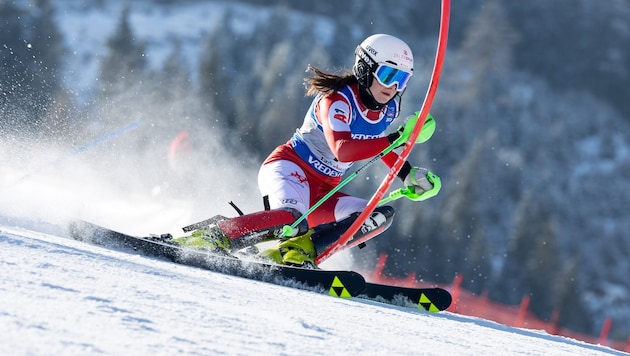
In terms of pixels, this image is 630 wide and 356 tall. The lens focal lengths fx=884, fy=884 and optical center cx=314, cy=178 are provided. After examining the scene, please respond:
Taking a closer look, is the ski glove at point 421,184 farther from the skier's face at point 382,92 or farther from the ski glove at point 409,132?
the skier's face at point 382,92

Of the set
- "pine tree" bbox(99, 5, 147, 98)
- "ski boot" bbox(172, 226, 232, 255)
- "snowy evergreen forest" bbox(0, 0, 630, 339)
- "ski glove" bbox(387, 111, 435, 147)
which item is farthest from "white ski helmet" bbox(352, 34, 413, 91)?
"pine tree" bbox(99, 5, 147, 98)

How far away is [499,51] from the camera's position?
113875mm

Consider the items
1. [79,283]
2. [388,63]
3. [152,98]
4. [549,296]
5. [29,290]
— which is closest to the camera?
[29,290]

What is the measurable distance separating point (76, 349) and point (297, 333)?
914 millimetres

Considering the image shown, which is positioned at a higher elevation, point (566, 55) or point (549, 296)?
point (566, 55)

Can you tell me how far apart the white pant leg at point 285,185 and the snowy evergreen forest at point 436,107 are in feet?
12.8

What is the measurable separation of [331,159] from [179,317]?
110 inches

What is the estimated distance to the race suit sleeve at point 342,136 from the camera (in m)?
5.16

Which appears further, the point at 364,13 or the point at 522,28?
the point at 522,28

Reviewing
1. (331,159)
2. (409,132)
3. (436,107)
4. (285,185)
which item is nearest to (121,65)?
(436,107)

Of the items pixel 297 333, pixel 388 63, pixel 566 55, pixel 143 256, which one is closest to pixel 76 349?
pixel 297 333

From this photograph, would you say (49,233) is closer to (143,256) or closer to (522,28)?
(143,256)

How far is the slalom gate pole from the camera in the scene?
5188 mm

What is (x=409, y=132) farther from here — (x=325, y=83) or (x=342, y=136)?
(x=325, y=83)
